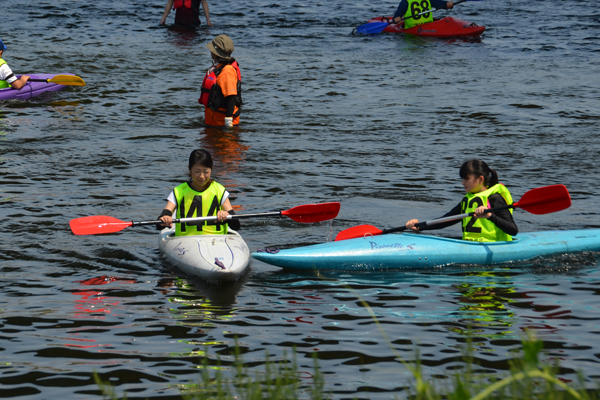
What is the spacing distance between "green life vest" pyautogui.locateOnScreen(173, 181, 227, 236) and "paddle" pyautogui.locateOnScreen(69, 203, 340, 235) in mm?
154

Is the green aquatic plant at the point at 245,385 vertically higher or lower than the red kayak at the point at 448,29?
lower

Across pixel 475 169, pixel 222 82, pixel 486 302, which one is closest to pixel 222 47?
pixel 222 82

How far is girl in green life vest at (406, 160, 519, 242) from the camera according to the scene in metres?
6.31

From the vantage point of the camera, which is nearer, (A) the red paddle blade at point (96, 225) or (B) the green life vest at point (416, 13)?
(A) the red paddle blade at point (96, 225)

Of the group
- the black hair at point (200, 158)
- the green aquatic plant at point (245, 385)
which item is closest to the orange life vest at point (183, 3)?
the black hair at point (200, 158)

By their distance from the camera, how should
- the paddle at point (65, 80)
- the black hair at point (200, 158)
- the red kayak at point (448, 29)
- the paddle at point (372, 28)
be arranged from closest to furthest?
the black hair at point (200, 158) < the paddle at point (65, 80) < the red kayak at point (448, 29) < the paddle at point (372, 28)

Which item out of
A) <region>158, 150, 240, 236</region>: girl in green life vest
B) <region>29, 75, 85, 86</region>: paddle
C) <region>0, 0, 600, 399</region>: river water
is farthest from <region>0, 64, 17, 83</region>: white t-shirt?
<region>158, 150, 240, 236</region>: girl in green life vest

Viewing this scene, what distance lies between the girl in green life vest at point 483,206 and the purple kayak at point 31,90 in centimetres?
847

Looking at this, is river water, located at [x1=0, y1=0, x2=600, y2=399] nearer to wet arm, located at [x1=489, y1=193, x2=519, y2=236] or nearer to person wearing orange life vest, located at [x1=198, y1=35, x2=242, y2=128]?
wet arm, located at [x1=489, y1=193, x2=519, y2=236]

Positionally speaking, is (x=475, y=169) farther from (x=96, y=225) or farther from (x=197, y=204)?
(x=96, y=225)

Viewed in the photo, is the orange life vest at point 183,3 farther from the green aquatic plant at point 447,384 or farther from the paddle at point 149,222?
the green aquatic plant at point 447,384

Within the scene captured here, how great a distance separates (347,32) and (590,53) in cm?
617

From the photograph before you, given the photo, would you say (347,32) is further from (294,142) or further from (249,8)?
(294,142)

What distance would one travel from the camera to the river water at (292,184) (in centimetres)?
439
